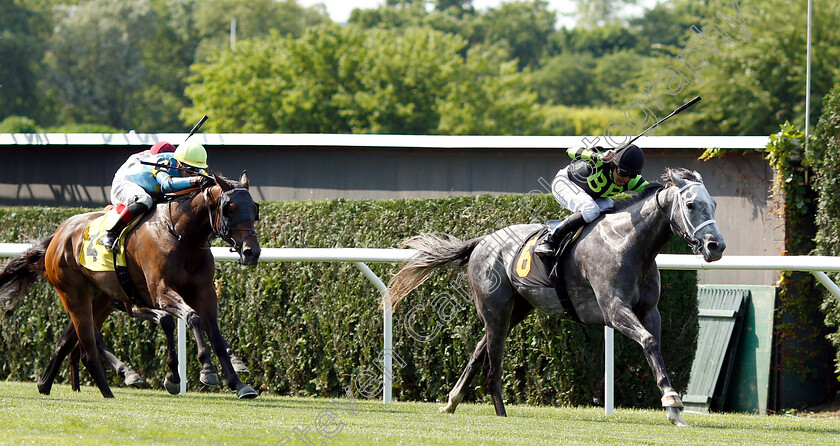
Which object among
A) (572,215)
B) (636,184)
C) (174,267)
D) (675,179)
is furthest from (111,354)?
(675,179)

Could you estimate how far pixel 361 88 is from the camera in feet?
126


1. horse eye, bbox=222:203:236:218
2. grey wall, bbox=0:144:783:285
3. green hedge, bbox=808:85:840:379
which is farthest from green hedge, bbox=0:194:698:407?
grey wall, bbox=0:144:783:285

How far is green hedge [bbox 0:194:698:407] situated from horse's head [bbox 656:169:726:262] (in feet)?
6.81

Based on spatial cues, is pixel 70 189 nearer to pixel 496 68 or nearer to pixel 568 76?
pixel 496 68

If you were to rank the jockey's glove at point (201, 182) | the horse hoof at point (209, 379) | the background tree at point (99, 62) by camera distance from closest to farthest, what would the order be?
the horse hoof at point (209, 379) < the jockey's glove at point (201, 182) < the background tree at point (99, 62)

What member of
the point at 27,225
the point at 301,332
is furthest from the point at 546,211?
the point at 27,225

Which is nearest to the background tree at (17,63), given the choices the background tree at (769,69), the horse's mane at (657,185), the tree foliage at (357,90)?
the tree foliage at (357,90)

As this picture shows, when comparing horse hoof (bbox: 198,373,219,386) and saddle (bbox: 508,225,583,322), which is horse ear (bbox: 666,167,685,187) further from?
horse hoof (bbox: 198,373,219,386)

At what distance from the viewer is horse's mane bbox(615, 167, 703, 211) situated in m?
5.54

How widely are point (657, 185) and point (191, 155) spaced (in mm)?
3083

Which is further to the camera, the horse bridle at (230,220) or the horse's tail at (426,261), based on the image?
the horse's tail at (426,261)

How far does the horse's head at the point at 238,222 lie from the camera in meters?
6.11

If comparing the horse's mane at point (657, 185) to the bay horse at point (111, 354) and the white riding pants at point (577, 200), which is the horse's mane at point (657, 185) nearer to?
the white riding pants at point (577, 200)

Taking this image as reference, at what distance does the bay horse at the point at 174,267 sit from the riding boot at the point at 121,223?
70mm
